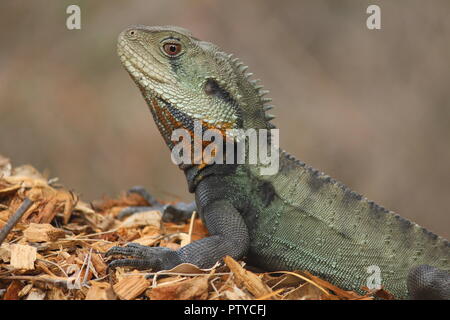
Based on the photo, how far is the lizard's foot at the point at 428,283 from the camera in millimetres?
2961

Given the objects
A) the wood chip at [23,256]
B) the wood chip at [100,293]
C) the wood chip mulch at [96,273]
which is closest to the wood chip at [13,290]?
the wood chip mulch at [96,273]

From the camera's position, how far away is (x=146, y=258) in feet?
9.32

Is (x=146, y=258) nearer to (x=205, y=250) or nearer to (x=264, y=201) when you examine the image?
(x=205, y=250)

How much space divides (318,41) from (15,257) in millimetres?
4091

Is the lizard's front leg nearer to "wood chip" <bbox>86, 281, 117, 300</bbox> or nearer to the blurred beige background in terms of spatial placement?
"wood chip" <bbox>86, 281, 117, 300</bbox>

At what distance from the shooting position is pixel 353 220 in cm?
331

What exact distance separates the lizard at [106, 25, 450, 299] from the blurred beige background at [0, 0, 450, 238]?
2.32m

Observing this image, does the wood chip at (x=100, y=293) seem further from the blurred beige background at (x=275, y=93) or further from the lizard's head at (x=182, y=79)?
the blurred beige background at (x=275, y=93)

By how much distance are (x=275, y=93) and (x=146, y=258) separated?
339 centimetres

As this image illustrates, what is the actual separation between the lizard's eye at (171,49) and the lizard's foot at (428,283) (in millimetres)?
2202

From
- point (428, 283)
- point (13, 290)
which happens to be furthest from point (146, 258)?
point (428, 283)

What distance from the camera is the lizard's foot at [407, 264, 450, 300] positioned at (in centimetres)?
296

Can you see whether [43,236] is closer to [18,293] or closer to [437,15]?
[18,293]

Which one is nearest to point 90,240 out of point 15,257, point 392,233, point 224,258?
point 15,257
